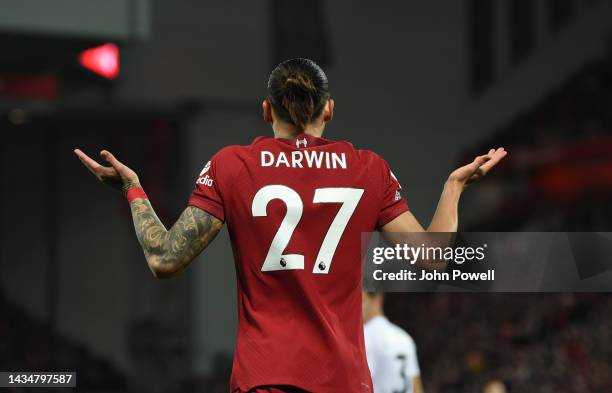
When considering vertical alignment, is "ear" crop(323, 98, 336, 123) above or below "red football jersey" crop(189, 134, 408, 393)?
above

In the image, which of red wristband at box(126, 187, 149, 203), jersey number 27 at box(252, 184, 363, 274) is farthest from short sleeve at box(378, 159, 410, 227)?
red wristband at box(126, 187, 149, 203)

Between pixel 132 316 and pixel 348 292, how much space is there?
18.2 meters

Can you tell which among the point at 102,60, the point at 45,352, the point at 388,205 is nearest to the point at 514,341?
the point at 102,60

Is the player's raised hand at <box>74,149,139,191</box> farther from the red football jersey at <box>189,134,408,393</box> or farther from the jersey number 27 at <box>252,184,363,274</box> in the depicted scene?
the jersey number 27 at <box>252,184,363,274</box>

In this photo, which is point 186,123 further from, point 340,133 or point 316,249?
point 316,249

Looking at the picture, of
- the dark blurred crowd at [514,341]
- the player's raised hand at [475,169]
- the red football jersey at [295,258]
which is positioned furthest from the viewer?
the dark blurred crowd at [514,341]

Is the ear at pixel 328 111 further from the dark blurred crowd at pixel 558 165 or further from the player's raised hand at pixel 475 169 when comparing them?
the dark blurred crowd at pixel 558 165

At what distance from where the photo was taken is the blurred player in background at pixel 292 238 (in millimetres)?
2668

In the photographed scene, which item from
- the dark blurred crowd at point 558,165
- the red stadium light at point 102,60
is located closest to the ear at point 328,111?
the red stadium light at point 102,60

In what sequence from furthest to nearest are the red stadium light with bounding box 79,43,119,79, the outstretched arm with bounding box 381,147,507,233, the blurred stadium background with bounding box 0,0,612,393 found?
the blurred stadium background with bounding box 0,0,612,393, the red stadium light with bounding box 79,43,119,79, the outstretched arm with bounding box 381,147,507,233

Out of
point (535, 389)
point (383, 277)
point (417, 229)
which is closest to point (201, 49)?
point (535, 389)

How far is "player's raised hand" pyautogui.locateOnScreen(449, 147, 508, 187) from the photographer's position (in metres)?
2.92

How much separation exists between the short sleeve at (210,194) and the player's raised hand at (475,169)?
0.65 metres

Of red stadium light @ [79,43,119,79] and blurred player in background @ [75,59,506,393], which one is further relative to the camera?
red stadium light @ [79,43,119,79]
